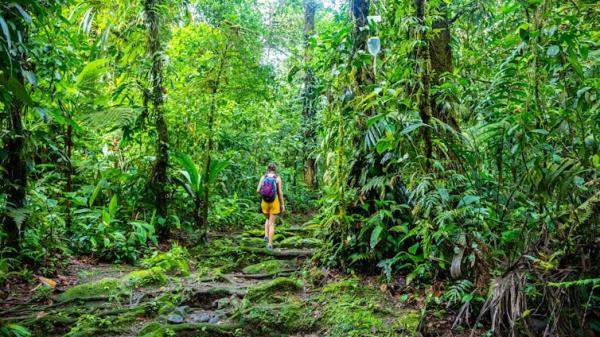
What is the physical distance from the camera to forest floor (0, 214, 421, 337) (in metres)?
3.78

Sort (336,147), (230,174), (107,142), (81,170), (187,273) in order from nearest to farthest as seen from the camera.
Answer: (336,147) → (187,273) → (81,170) → (107,142) → (230,174)

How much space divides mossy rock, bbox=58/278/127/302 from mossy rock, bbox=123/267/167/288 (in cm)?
15

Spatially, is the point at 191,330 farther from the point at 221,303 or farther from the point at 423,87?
the point at 423,87

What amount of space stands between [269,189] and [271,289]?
9.70ft

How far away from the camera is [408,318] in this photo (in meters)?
3.80

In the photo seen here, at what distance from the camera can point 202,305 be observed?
15.4 feet

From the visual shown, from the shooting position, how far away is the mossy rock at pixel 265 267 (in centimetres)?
638

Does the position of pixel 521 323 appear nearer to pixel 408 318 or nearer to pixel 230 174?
pixel 408 318

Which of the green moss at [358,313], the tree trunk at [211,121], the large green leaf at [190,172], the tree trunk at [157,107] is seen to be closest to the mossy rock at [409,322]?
the green moss at [358,313]

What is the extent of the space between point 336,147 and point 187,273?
2665 millimetres

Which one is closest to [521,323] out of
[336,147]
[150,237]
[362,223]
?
[362,223]

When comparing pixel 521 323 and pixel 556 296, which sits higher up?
pixel 556 296

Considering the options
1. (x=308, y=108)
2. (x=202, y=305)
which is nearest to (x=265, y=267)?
(x=202, y=305)

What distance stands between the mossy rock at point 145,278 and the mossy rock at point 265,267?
1435mm
